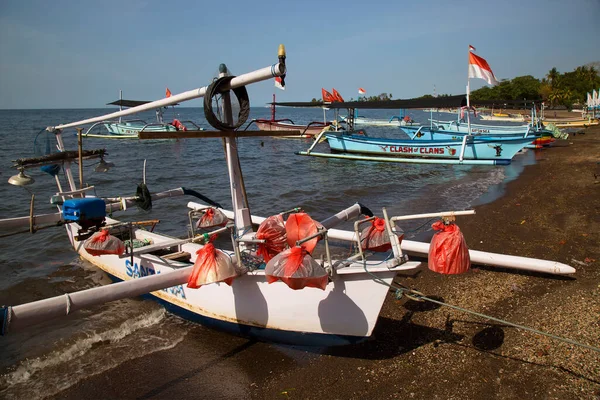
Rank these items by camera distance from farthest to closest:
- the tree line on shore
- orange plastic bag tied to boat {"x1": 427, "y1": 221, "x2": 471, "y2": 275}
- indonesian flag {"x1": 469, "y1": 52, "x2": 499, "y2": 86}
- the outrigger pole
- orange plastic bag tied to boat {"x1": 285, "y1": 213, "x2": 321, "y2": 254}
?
the tree line on shore
indonesian flag {"x1": 469, "y1": 52, "x2": 499, "y2": 86}
orange plastic bag tied to boat {"x1": 285, "y1": 213, "x2": 321, "y2": 254}
orange plastic bag tied to boat {"x1": 427, "y1": 221, "x2": 471, "y2": 275}
the outrigger pole

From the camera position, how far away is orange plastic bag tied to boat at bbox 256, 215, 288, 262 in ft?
17.9

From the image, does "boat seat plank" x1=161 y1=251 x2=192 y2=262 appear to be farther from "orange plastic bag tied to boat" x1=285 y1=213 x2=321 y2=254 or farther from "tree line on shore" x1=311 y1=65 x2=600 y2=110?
"tree line on shore" x1=311 y1=65 x2=600 y2=110

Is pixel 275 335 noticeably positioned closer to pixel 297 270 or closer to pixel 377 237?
pixel 297 270

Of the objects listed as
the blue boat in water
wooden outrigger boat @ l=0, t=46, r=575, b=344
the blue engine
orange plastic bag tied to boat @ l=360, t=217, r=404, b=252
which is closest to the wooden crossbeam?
wooden outrigger boat @ l=0, t=46, r=575, b=344

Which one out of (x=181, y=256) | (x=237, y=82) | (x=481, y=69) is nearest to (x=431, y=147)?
(x=481, y=69)

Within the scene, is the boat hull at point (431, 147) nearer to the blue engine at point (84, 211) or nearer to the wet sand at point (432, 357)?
the wet sand at point (432, 357)

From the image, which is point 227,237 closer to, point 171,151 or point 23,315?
point 23,315

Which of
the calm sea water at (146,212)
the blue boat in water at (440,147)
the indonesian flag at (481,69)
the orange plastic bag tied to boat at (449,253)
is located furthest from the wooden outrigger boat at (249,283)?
the blue boat in water at (440,147)

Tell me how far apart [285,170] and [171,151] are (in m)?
13.8

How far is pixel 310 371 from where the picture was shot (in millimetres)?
5035

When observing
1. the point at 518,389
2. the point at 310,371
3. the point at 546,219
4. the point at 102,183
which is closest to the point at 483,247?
the point at 546,219

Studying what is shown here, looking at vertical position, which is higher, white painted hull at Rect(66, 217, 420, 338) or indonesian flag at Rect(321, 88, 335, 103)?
indonesian flag at Rect(321, 88, 335, 103)

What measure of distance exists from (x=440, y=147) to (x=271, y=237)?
19917mm

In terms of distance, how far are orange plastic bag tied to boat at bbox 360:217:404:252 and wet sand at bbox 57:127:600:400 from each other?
106cm
